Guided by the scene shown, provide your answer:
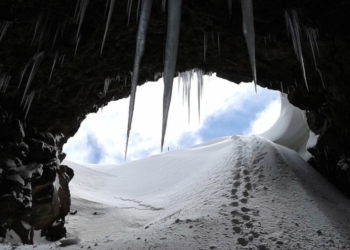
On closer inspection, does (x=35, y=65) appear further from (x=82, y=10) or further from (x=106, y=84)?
(x=106, y=84)

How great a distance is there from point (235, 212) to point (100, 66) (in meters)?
2.90

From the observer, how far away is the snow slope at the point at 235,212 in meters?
4.39

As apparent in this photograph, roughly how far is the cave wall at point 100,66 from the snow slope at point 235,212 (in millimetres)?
839

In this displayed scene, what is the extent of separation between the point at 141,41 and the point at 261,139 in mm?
5831

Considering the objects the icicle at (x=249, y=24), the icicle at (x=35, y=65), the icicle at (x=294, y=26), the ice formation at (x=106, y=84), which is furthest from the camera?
the ice formation at (x=106, y=84)

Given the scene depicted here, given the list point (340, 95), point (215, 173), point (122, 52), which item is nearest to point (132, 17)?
point (122, 52)

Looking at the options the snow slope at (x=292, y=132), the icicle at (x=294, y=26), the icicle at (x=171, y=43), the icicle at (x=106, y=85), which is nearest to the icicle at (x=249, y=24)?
the icicle at (x=171, y=43)

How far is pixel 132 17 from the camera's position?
→ 15.2 ft

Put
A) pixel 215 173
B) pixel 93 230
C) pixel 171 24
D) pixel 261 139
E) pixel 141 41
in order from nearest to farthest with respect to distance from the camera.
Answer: pixel 171 24 → pixel 141 41 → pixel 93 230 → pixel 215 173 → pixel 261 139

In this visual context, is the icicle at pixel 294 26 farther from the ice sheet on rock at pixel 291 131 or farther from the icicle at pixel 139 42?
the ice sheet on rock at pixel 291 131

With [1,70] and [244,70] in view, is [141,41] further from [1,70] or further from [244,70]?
[244,70]

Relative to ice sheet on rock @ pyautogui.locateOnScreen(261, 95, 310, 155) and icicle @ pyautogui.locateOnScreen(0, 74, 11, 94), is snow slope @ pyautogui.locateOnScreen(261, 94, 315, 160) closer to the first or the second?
ice sheet on rock @ pyautogui.locateOnScreen(261, 95, 310, 155)

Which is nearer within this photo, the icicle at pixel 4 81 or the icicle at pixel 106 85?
the icicle at pixel 4 81

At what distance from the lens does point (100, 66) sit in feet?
17.6
